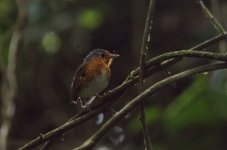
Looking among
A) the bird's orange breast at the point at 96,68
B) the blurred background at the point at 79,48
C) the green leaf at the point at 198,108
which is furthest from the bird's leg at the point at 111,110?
the blurred background at the point at 79,48

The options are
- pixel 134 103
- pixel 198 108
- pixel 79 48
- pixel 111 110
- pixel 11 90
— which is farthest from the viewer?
pixel 79 48

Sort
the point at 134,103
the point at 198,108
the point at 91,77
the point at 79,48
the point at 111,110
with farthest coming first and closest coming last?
the point at 79,48
the point at 198,108
the point at 91,77
the point at 111,110
the point at 134,103

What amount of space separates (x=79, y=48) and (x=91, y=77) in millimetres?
2832

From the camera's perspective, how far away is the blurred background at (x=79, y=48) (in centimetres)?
565

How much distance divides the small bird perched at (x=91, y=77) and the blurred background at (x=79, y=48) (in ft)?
6.11

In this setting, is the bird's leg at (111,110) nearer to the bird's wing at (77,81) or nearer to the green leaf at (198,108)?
the bird's wing at (77,81)

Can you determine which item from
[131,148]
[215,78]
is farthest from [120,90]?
[131,148]

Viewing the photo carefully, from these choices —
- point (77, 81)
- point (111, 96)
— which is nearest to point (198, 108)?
point (77, 81)

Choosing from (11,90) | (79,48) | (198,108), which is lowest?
(198,108)

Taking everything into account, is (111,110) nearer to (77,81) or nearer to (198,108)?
(77,81)

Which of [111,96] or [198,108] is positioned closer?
[111,96]

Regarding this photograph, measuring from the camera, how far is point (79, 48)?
6.05 metres

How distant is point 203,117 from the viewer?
15.5ft

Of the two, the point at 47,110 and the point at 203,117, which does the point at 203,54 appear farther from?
the point at 47,110
